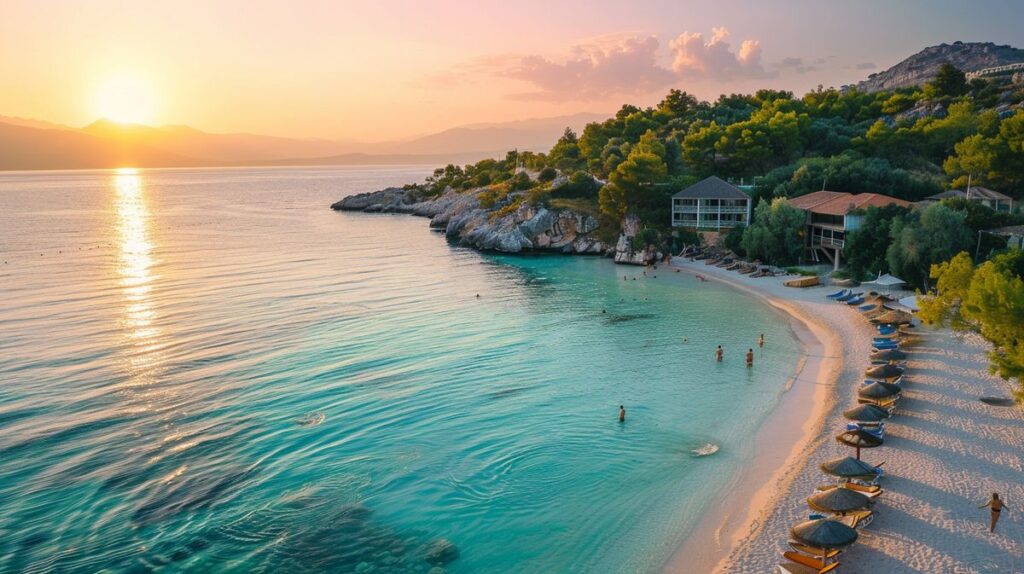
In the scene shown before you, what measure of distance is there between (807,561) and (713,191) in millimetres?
62771

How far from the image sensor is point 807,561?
54.9 ft

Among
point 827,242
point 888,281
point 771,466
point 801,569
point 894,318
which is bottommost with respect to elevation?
point 771,466

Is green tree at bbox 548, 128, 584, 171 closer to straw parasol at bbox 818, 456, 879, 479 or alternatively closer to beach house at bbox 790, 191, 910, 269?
beach house at bbox 790, 191, 910, 269

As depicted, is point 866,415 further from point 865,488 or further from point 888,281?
point 888,281

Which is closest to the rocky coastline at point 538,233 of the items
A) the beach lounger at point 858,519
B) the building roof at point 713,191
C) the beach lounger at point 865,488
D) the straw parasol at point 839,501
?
the building roof at point 713,191

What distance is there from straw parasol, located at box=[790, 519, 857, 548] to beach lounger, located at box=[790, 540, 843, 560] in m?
0.32

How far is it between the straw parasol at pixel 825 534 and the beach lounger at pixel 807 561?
24.6 inches

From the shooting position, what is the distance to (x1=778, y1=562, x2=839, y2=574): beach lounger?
53.3 feet

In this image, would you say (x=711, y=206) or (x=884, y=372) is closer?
(x=884, y=372)

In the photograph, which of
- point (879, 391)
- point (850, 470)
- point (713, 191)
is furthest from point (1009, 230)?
point (850, 470)

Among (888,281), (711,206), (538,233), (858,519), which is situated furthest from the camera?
(538,233)

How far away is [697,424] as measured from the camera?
91.3 feet

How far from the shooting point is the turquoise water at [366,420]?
64.0 feet

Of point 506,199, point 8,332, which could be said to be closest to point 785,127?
point 506,199
